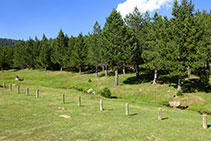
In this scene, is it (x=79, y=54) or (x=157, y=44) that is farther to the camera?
(x=79, y=54)

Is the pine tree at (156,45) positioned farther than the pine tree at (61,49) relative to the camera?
No

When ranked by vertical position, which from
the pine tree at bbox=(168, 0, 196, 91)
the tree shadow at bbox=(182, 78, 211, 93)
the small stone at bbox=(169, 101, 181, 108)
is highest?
the pine tree at bbox=(168, 0, 196, 91)

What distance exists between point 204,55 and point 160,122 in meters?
19.8

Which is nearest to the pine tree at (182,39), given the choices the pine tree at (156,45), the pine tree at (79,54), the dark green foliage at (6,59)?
the pine tree at (156,45)

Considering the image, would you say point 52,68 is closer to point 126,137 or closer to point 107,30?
point 107,30

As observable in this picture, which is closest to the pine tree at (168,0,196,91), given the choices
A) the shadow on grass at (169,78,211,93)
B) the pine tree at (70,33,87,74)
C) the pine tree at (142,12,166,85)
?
the pine tree at (142,12,166,85)

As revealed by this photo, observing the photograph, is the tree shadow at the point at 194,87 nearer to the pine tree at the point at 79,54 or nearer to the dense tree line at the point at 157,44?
the dense tree line at the point at 157,44

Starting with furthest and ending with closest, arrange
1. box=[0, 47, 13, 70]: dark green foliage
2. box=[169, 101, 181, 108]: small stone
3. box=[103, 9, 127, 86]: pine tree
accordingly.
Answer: box=[0, 47, 13, 70]: dark green foliage
box=[103, 9, 127, 86]: pine tree
box=[169, 101, 181, 108]: small stone

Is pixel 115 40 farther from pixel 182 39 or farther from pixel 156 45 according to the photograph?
pixel 182 39

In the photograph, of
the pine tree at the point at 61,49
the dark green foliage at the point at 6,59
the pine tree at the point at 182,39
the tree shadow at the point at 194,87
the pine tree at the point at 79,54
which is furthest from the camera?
the dark green foliage at the point at 6,59

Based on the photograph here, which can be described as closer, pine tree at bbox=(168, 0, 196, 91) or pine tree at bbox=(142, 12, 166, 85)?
pine tree at bbox=(168, 0, 196, 91)

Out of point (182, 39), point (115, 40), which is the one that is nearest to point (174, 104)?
point (182, 39)

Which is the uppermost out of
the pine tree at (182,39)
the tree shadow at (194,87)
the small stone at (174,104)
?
the pine tree at (182,39)

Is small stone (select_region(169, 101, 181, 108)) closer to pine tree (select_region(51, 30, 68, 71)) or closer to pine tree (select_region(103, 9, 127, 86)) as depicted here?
pine tree (select_region(103, 9, 127, 86))
